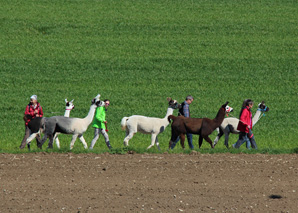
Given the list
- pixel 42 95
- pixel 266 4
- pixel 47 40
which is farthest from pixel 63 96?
pixel 266 4

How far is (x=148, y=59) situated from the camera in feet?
109

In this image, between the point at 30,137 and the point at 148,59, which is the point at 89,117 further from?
the point at 148,59

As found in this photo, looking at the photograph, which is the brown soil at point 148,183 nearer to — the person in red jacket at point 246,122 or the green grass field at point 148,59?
the person in red jacket at point 246,122

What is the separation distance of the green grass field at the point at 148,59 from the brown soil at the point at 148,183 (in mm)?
4766

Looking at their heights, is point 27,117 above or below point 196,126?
below

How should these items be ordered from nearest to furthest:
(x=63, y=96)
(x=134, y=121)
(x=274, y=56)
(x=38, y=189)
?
(x=38, y=189)
(x=134, y=121)
(x=63, y=96)
(x=274, y=56)

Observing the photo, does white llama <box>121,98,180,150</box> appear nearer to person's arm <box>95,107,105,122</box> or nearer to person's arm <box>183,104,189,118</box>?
person's arm <box>183,104,189,118</box>

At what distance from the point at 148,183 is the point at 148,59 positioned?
70.7 ft

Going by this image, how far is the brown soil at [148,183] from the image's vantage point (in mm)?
10562

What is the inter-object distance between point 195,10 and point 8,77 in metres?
16.6

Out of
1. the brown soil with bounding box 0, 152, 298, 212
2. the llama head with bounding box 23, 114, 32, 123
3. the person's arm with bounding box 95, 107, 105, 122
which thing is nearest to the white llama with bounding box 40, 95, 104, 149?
the person's arm with bounding box 95, 107, 105, 122

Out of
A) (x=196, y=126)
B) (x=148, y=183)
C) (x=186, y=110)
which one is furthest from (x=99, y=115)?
(x=148, y=183)

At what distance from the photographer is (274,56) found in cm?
3444

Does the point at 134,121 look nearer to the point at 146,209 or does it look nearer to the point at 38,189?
the point at 38,189
